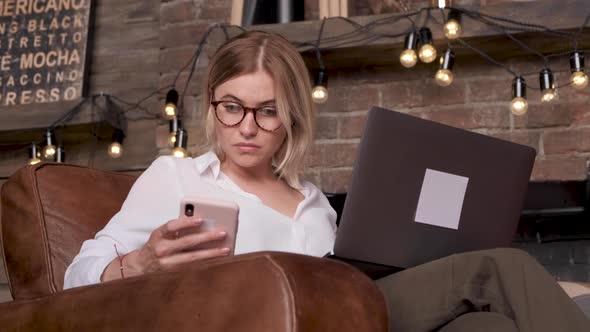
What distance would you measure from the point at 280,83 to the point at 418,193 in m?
0.39

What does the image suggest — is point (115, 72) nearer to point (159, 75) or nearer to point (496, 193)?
point (159, 75)

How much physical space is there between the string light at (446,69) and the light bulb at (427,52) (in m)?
0.03

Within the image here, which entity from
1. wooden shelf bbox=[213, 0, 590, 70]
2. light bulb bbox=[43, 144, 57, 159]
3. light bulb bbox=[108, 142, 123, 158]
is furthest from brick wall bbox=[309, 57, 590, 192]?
light bulb bbox=[43, 144, 57, 159]

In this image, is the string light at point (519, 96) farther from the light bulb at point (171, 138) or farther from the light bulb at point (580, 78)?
the light bulb at point (171, 138)


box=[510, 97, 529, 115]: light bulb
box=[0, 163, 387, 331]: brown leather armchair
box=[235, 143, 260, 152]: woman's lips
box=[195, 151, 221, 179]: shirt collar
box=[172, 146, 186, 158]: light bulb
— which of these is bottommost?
box=[0, 163, 387, 331]: brown leather armchair

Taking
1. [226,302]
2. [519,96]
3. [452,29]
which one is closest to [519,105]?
[519,96]

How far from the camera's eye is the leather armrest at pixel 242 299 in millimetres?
807

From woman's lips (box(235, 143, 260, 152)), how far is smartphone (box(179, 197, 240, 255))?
1.69ft

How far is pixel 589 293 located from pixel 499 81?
3.89 ft

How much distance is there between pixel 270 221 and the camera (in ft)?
4.88

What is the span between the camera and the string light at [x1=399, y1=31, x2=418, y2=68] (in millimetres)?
2344

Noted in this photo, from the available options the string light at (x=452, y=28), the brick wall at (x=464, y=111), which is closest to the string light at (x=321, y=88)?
the brick wall at (x=464, y=111)

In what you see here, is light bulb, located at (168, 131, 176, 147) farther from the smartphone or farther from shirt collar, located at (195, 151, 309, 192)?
the smartphone

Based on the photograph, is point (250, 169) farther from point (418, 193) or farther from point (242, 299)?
point (242, 299)
